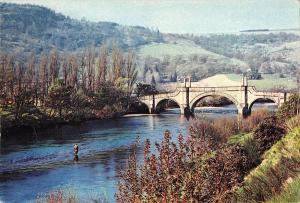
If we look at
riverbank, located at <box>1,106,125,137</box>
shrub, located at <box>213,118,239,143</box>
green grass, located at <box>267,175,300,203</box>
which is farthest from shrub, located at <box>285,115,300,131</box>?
riverbank, located at <box>1,106,125,137</box>

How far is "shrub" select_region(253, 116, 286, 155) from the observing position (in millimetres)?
12188

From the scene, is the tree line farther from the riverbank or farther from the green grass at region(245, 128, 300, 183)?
the green grass at region(245, 128, 300, 183)

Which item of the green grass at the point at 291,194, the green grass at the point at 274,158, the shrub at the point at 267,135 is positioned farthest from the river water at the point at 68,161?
the green grass at the point at 291,194

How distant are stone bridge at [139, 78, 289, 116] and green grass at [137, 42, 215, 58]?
5800 centimetres

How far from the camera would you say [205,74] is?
103 m

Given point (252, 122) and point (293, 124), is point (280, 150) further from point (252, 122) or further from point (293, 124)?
point (252, 122)

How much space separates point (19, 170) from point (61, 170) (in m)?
1.77

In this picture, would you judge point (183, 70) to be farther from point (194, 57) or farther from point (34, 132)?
point (34, 132)

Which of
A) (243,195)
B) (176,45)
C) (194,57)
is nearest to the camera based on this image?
(243,195)

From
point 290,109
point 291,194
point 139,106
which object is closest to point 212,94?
point 139,106

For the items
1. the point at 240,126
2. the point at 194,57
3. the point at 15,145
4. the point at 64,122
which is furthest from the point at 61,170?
the point at 194,57

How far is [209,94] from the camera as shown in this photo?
5738 centimetres

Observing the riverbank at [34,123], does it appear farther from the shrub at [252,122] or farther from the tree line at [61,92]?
the shrub at [252,122]

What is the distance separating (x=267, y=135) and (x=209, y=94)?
4520cm
